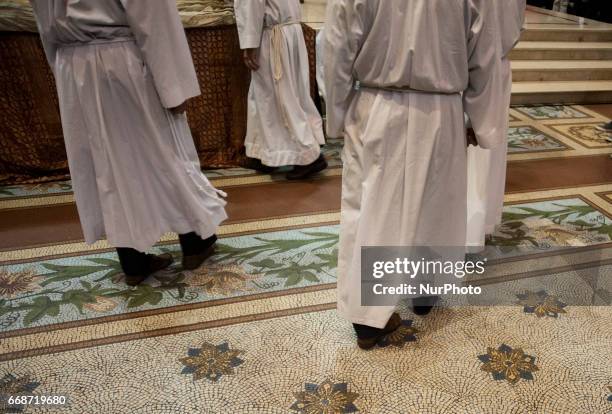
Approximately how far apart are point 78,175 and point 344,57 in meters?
1.30

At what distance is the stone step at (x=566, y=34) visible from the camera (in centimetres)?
627

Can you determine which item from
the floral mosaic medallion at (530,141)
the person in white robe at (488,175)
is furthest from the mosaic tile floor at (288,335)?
the floral mosaic medallion at (530,141)

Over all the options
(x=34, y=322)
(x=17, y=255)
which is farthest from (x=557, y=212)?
(x=17, y=255)

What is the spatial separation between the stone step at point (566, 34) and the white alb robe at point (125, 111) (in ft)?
18.6

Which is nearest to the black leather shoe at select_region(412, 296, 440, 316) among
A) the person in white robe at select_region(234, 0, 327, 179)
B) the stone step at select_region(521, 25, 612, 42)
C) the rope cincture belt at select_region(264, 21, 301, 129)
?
the person in white robe at select_region(234, 0, 327, 179)

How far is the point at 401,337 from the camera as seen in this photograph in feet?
6.64

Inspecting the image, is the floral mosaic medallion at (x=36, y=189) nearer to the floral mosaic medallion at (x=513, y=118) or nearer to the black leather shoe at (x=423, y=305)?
the black leather shoe at (x=423, y=305)

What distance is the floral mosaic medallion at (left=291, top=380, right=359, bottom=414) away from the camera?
1694mm

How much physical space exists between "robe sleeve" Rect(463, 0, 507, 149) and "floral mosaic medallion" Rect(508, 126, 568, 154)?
2.52 meters

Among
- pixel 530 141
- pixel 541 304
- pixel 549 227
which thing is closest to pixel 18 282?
pixel 541 304

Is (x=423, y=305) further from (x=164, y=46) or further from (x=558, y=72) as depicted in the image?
(x=558, y=72)

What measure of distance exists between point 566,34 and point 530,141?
3.14m

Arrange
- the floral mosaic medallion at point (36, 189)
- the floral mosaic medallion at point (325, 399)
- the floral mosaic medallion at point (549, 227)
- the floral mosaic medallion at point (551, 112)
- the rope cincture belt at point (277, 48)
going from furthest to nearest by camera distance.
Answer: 1. the floral mosaic medallion at point (551, 112)
2. the floral mosaic medallion at point (36, 189)
3. the rope cincture belt at point (277, 48)
4. the floral mosaic medallion at point (549, 227)
5. the floral mosaic medallion at point (325, 399)

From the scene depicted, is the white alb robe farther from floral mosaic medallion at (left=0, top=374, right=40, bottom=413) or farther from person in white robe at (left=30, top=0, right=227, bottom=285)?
floral mosaic medallion at (left=0, top=374, right=40, bottom=413)
